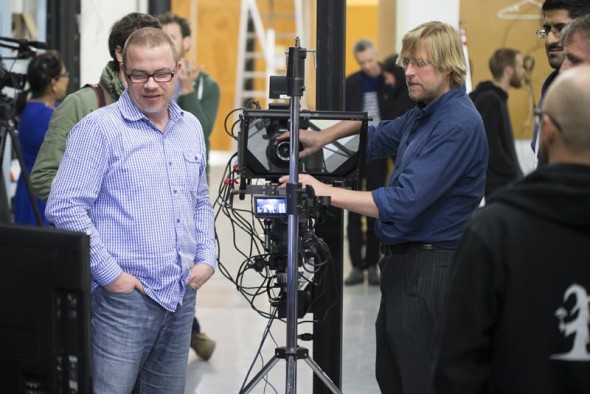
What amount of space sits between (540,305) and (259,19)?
15.1 meters

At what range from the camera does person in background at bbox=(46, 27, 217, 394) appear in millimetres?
2916

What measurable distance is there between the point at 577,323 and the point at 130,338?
1.39m

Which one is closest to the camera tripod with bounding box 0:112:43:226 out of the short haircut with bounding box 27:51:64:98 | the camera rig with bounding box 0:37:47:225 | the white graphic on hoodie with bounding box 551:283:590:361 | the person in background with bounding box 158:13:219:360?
the camera rig with bounding box 0:37:47:225

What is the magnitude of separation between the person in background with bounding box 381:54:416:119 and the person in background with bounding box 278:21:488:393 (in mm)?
2640

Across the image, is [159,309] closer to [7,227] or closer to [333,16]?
[7,227]

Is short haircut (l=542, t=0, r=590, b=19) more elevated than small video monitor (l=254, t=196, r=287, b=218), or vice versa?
short haircut (l=542, t=0, r=590, b=19)

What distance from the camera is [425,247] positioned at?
3.29 m

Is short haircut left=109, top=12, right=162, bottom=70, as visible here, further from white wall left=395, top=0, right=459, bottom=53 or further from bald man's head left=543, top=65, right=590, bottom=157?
bald man's head left=543, top=65, right=590, bottom=157

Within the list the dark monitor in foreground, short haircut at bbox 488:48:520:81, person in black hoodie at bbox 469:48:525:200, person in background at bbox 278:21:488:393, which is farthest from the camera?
short haircut at bbox 488:48:520:81

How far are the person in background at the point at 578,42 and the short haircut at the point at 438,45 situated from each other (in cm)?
51

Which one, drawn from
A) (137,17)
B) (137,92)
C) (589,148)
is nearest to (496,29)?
(137,17)

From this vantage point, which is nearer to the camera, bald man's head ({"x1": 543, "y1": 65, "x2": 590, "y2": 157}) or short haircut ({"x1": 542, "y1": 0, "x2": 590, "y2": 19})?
bald man's head ({"x1": 543, "y1": 65, "x2": 590, "y2": 157})

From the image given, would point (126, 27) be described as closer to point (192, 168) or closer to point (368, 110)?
point (192, 168)

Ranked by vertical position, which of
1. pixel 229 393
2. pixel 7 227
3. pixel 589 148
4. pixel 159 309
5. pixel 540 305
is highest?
pixel 589 148
